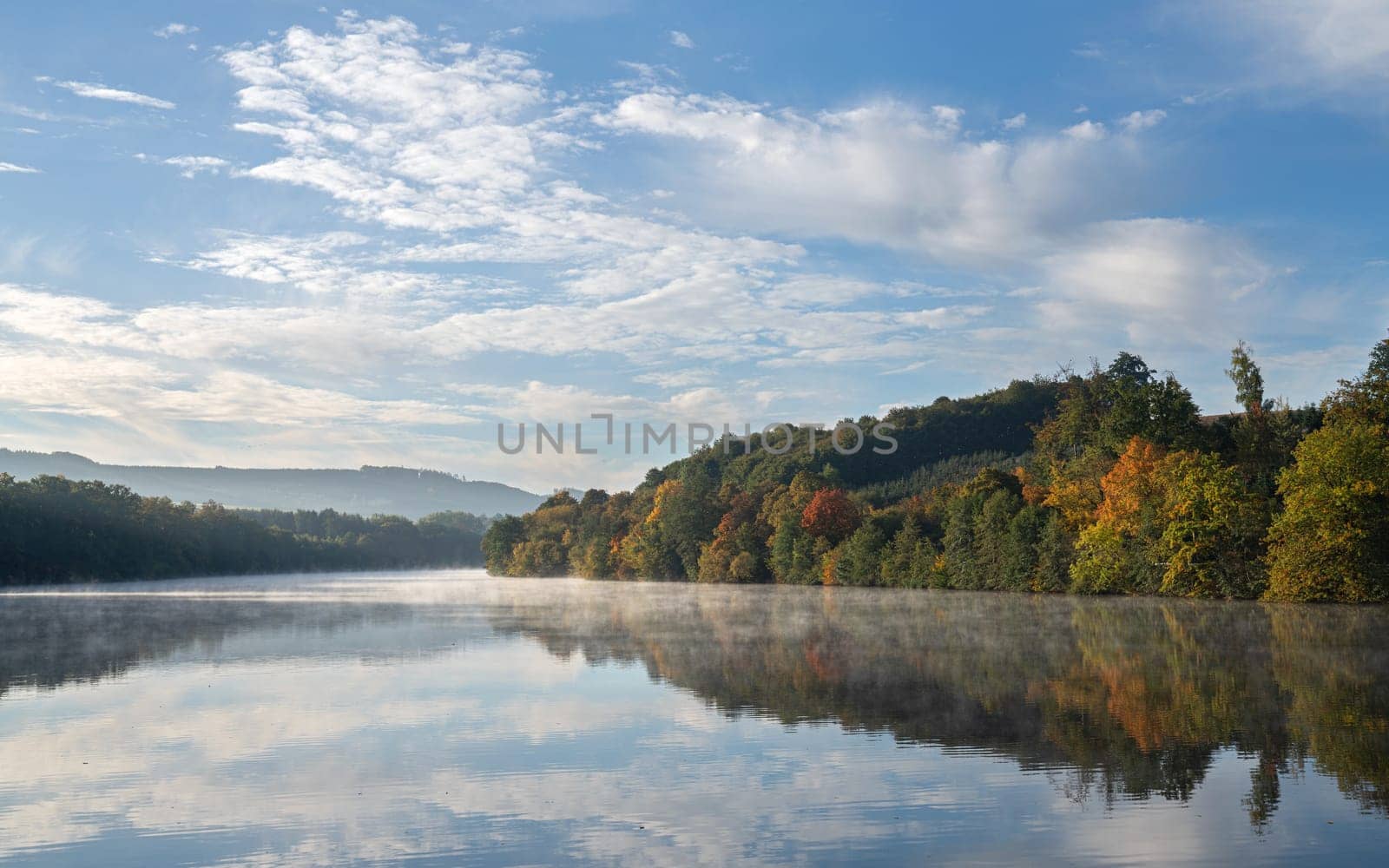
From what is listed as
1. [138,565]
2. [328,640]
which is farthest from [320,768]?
[138,565]

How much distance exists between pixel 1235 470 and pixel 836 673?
38.4 metres

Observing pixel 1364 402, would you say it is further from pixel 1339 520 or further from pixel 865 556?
pixel 865 556

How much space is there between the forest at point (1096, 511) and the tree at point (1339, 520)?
0.07 meters

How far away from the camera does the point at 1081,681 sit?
Result: 17969 millimetres

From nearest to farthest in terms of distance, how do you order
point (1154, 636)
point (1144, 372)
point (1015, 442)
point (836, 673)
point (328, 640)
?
1. point (836, 673)
2. point (1154, 636)
3. point (328, 640)
4. point (1015, 442)
5. point (1144, 372)

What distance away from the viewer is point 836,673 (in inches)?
771

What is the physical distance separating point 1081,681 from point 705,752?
322 inches

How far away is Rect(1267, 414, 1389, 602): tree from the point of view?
42.1m

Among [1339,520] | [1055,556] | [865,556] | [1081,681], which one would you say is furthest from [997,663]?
[865,556]

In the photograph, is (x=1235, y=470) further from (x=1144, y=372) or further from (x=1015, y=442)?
(x=1144, y=372)

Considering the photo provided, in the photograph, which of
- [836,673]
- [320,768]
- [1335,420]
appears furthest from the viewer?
[1335,420]

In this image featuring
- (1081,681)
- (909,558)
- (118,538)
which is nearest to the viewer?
(1081,681)

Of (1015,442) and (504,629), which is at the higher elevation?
(1015,442)

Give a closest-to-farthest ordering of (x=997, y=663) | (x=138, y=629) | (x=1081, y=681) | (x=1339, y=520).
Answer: (x=1081, y=681) → (x=997, y=663) → (x=138, y=629) → (x=1339, y=520)
